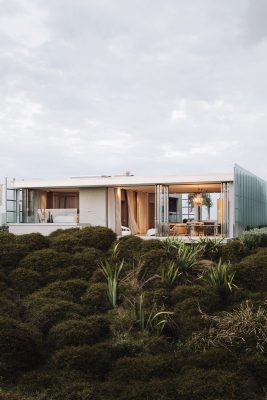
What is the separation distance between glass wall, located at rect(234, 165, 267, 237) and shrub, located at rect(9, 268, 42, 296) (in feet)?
44.8

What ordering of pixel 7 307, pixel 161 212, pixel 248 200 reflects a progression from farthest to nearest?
1. pixel 248 200
2. pixel 161 212
3. pixel 7 307

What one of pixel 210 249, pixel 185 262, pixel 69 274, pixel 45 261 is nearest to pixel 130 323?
pixel 69 274

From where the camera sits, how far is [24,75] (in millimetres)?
20062

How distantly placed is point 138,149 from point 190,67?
375 inches

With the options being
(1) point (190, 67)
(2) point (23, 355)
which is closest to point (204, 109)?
(1) point (190, 67)

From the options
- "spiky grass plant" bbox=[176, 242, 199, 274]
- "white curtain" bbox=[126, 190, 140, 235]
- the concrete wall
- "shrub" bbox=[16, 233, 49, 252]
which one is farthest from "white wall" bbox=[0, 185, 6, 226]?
"spiky grass plant" bbox=[176, 242, 199, 274]

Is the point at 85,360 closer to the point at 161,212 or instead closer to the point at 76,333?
the point at 76,333

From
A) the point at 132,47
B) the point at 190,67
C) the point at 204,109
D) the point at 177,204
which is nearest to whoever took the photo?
the point at 132,47

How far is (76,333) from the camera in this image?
7352 millimetres

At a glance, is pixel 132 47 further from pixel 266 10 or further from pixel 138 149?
pixel 138 149

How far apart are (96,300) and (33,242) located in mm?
3375

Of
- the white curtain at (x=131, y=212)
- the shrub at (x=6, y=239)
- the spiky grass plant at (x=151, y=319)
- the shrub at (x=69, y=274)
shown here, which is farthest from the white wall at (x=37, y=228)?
the spiky grass plant at (x=151, y=319)

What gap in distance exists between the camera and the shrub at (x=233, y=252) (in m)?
11.7

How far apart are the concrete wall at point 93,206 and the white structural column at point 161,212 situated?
9.59 ft
